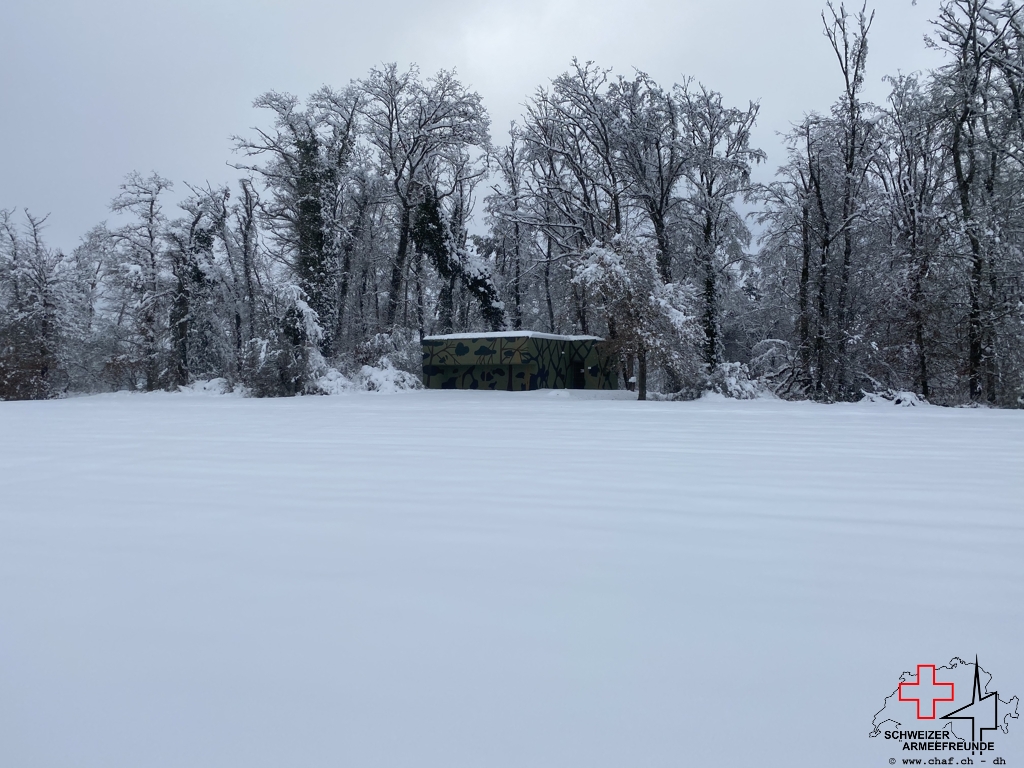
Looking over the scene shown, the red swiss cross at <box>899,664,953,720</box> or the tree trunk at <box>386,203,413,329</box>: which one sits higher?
the tree trunk at <box>386,203,413,329</box>

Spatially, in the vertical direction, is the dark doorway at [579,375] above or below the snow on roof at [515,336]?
below

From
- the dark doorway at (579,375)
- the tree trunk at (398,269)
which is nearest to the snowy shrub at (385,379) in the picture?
the tree trunk at (398,269)

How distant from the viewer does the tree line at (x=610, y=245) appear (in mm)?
11414

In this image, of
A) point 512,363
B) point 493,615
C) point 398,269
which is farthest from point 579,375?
point 493,615

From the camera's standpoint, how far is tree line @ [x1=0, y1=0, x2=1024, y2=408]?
11.4 m

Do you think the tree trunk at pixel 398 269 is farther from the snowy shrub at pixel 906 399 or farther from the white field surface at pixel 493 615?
the white field surface at pixel 493 615

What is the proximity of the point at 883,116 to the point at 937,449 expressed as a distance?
Answer: 1257cm

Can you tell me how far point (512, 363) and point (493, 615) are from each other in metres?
14.0

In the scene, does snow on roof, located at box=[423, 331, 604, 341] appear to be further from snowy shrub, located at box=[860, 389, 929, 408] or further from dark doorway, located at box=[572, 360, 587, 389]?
snowy shrub, located at box=[860, 389, 929, 408]

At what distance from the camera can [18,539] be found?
2119 millimetres

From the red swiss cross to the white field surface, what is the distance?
1.2 inches

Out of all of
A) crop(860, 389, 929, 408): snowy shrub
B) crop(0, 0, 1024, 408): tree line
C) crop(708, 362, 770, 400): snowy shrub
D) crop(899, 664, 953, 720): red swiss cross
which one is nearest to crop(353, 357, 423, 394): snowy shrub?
crop(0, 0, 1024, 408): tree line

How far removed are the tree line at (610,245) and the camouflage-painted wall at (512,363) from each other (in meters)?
1.13

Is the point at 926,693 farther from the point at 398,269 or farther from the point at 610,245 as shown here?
the point at 398,269
